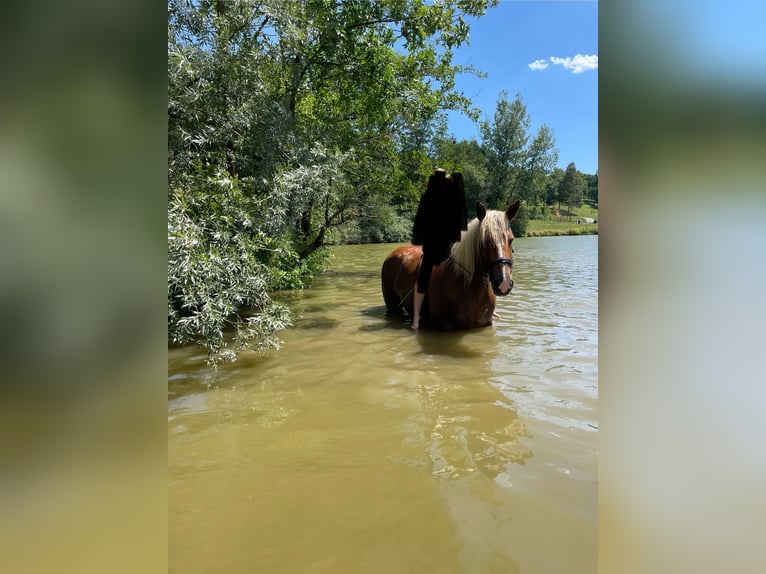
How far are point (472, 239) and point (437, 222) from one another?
0.57 m

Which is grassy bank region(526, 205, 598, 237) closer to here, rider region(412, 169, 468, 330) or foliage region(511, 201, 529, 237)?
foliage region(511, 201, 529, 237)

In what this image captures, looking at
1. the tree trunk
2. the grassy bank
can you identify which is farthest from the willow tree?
the grassy bank

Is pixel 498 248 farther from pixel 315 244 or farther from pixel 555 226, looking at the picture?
pixel 555 226

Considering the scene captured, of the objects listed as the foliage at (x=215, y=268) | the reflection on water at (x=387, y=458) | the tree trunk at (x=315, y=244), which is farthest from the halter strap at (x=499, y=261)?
the tree trunk at (x=315, y=244)

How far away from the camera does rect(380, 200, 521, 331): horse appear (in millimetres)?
4582

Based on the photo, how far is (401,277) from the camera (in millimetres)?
6477

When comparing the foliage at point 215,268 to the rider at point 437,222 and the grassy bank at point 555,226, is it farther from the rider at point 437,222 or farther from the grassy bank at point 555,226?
the grassy bank at point 555,226

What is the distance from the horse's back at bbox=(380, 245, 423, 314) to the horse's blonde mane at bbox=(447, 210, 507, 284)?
3.29ft

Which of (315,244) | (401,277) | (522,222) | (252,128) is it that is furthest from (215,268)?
(522,222)
